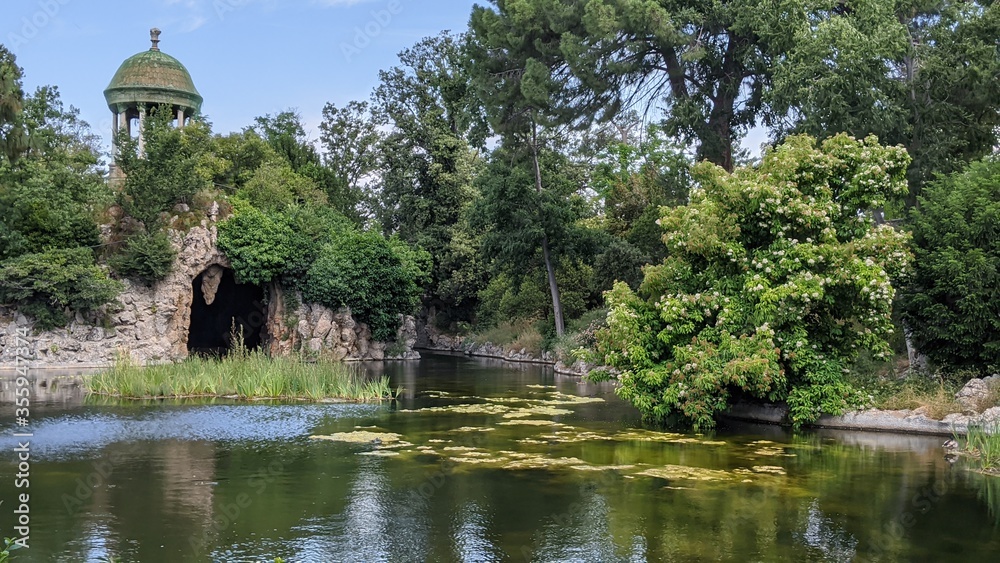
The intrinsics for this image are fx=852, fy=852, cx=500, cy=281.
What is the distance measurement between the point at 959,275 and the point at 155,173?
2637 centimetres

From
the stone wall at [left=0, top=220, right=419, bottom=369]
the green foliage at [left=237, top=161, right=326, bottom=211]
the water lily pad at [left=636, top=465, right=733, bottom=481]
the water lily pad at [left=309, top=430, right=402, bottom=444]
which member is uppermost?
the green foliage at [left=237, top=161, right=326, bottom=211]

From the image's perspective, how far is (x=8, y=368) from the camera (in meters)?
27.7

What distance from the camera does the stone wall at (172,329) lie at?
28.7 metres

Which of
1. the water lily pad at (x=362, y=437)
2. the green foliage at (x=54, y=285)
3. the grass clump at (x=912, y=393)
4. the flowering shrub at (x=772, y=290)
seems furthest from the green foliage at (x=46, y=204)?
the grass clump at (x=912, y=393)

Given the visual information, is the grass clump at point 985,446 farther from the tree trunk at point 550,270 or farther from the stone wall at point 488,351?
the tree trunk at point 550,270

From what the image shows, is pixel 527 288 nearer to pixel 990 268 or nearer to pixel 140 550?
pixel 990 268

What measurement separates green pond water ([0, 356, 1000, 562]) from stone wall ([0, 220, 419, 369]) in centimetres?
1280

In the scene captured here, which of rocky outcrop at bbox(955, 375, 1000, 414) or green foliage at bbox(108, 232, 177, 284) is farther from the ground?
green foliage at bbox(108, 232, 177, 284)

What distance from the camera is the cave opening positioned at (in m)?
39.4

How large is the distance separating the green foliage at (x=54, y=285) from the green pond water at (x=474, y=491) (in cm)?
1195

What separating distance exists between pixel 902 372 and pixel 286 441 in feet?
46.2

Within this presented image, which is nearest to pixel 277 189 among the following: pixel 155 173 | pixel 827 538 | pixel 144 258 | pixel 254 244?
pixel 254 244

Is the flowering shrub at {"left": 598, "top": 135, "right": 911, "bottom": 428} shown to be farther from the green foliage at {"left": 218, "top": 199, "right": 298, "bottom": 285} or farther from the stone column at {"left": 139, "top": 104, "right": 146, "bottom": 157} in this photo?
the stone column at {"left": 139, "top": 104, "right": 146, "bottom": 157}

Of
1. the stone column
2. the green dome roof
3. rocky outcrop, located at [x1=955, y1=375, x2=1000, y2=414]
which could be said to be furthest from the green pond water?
the green dome roof
